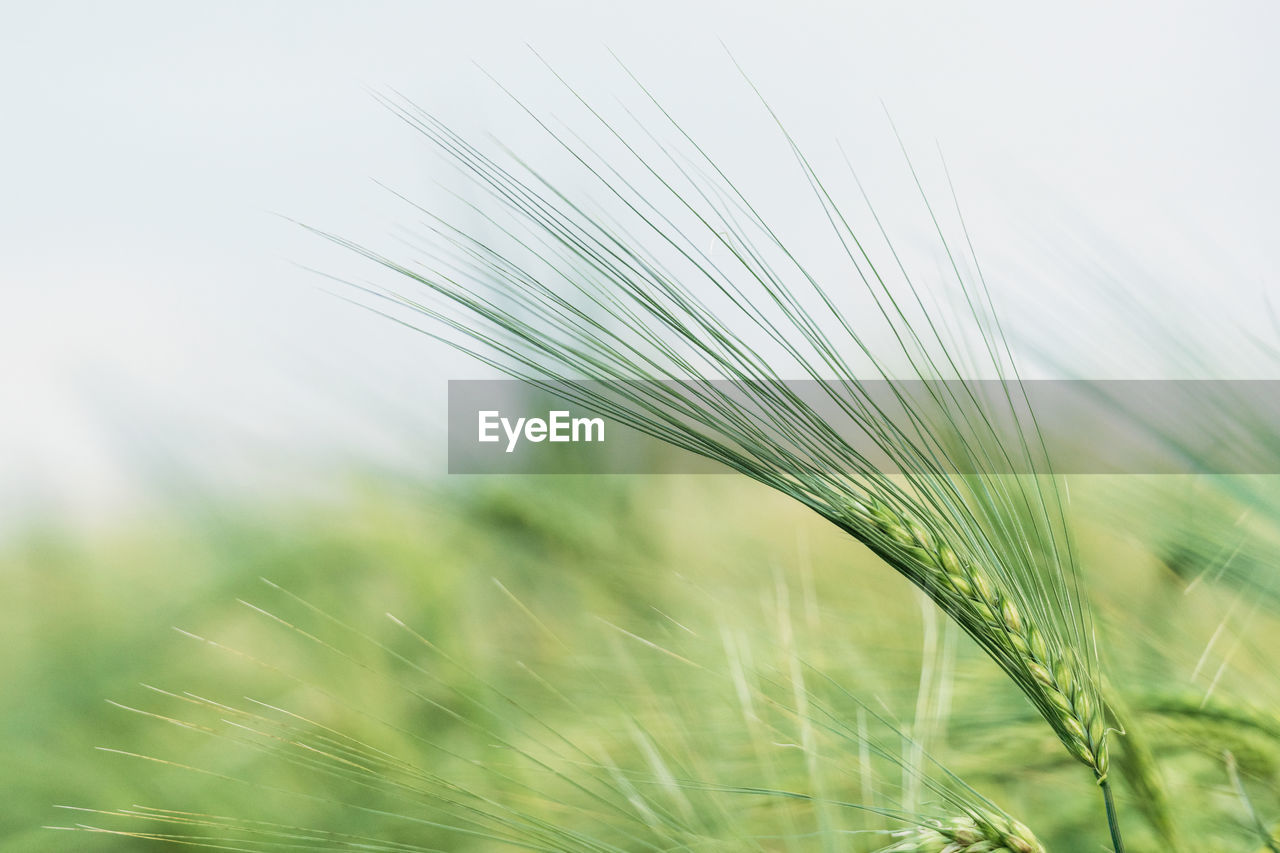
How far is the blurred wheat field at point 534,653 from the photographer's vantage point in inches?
21.2

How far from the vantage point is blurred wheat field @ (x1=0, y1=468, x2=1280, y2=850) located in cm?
54

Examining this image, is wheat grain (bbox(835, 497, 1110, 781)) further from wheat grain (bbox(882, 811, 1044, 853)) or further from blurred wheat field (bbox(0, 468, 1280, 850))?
blurred wheat field (bbox(0, 468, 1280, 850))

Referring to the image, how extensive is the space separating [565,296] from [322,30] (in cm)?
27

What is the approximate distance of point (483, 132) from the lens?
1.88 feet

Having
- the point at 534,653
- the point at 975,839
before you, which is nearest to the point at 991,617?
the point at 975,839

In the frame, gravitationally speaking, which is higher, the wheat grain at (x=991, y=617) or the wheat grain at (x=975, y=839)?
the wheat grain at (x=991, y=617)

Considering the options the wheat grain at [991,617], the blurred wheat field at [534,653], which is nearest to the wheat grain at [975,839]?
the wheat grain at [991,617]

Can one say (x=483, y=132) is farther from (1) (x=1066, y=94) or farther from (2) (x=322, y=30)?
(1) (x=1066, y=94)

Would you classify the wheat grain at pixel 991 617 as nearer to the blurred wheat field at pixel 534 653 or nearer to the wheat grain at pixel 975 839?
the wheat grain at pixel 975 839

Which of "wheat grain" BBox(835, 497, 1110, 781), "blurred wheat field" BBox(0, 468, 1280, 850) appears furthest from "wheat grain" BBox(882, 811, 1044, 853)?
"blurred wheat field" BBox(0, 468, 1280, 850)

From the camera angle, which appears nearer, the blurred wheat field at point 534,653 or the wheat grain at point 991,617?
the wheat grain at point 991,617

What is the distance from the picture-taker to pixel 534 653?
0.58 m

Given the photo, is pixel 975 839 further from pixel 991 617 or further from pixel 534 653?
pixel 534 653

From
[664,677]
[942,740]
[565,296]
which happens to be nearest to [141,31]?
[565,296]
